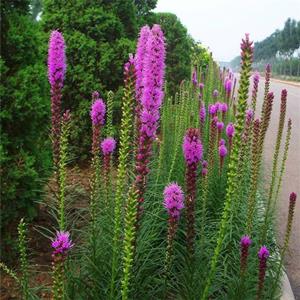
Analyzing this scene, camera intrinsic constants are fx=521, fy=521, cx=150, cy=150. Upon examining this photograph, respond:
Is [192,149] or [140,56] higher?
[140,56]

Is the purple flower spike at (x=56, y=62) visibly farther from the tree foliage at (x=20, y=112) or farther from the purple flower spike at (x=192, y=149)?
the tree foliage at (x=20, y=112)

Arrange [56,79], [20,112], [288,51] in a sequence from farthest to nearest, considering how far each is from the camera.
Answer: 1. [288,51]
2. [20,112]
3. [56,79]

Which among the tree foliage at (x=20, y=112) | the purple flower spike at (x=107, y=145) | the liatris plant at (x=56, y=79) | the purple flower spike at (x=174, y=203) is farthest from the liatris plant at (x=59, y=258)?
the tree foliage at (x=20, y=112)

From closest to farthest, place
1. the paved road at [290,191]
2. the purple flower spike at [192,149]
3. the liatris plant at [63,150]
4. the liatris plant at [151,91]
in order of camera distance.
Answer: the liatris plant at [151,91], the purple flower spike at [192,149], the liatris plant at [63,150], the paved road at [290,191]

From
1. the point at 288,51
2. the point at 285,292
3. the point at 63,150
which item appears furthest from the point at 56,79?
the point at 288,51

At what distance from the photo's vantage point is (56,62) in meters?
3.44

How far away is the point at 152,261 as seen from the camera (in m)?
4.04

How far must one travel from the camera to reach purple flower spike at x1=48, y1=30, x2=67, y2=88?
135 inches

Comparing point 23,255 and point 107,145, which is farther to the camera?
point 107,145

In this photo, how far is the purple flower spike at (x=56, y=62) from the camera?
3438 millimetres

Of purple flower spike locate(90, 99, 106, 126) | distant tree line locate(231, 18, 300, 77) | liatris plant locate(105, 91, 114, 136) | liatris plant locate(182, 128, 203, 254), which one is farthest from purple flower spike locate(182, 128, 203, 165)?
distant tree line locate(231, 18, 300, 77)

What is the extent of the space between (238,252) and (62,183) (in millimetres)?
2127

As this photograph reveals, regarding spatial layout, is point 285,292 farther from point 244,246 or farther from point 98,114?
point 98,114

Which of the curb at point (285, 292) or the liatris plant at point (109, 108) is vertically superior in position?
the liatris plant at point (109, 108)
